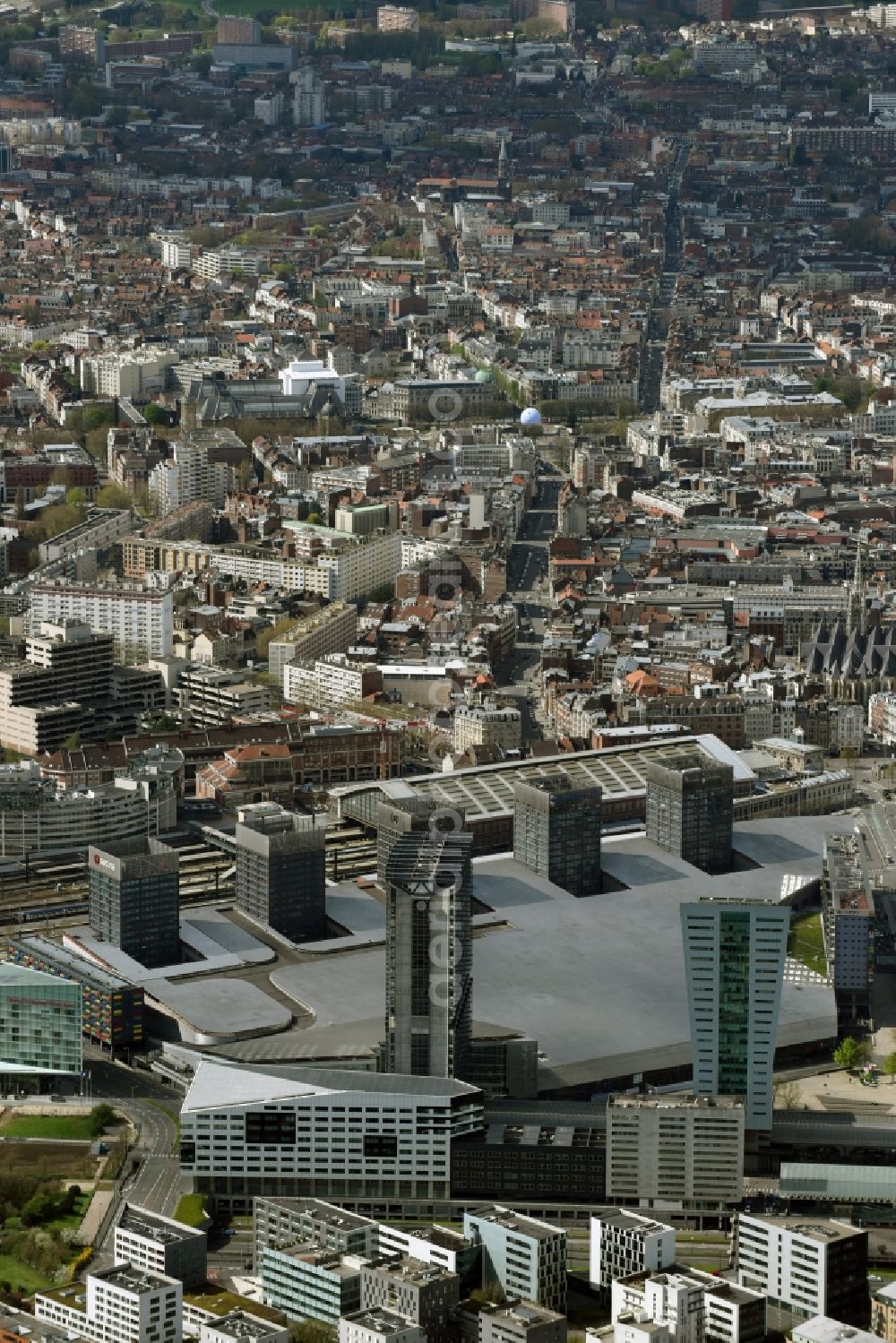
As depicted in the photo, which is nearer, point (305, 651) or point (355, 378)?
point (305, 651)

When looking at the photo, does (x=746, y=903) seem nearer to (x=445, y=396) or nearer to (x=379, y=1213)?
(x=379, y=1213)

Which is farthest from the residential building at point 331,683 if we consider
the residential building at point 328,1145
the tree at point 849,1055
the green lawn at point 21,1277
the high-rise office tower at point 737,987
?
the green lawn at point 21,1277

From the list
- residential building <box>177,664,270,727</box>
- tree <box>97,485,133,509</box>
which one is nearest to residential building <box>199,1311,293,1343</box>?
residential building <box>177,664,270,727</box>

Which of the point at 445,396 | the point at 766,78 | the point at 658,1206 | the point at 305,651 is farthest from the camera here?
the point at 766,78

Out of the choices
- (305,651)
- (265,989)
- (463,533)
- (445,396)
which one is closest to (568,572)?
(463,533)

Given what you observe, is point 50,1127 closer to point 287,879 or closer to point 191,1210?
point 191,1210
